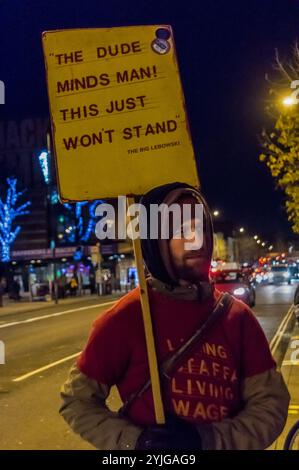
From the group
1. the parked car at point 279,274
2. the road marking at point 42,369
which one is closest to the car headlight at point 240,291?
the road marking at point 42,369

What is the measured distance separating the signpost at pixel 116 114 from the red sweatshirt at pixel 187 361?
596 mm

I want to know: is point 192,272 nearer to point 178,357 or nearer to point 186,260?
point 186,260

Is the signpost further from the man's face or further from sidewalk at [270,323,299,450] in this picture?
sidewalk at [270,323,299,450]

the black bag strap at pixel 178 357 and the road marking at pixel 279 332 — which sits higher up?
the black bag strap at pixel 178 357

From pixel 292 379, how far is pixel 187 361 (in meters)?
7.17

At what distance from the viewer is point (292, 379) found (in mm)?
8875

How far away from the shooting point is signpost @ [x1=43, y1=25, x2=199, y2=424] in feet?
8.57

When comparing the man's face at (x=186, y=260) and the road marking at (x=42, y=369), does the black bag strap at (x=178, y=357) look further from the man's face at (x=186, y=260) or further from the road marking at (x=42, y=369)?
the road marking at (x=42, y=369)

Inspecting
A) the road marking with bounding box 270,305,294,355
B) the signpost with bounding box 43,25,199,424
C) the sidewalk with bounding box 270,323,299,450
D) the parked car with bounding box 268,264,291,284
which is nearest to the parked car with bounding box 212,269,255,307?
the road marking with bounding box 270,305,294,355

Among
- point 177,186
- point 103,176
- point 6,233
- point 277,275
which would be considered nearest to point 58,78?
point 103,176

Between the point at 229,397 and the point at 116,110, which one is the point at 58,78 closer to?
the point at 116,110

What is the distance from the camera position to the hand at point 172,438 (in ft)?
6.56

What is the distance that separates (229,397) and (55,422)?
5384 mm

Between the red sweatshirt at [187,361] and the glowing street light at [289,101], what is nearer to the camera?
the red sweatshirt at [187,361]
